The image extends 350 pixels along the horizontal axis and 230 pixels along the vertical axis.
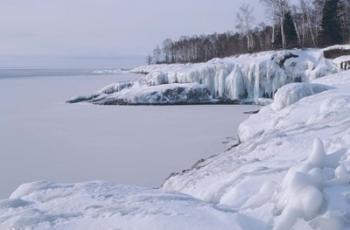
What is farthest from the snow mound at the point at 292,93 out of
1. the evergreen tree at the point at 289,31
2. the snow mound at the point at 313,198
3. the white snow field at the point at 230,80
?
the evergreen tree at the point at 289,31

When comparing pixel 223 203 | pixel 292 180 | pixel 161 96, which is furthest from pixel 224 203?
pixel 161 96

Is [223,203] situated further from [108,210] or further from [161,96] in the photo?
[161,96]

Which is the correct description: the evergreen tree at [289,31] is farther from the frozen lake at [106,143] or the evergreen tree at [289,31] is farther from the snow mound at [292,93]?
the snow mound at [292,93]

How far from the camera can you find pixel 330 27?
35.6m

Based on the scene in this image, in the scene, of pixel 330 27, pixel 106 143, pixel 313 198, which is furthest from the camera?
pixel 330 27

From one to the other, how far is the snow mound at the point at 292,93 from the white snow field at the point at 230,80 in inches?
464

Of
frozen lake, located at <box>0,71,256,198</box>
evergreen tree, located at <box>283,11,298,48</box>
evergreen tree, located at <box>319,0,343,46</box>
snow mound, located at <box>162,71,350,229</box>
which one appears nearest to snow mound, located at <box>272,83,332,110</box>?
frozen lake, located at <box>0,71,256,198</box>

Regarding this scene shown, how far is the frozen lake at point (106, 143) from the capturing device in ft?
37.4

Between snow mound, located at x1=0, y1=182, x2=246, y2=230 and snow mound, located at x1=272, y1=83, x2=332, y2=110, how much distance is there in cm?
946

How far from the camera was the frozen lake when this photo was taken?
11406 millimetres

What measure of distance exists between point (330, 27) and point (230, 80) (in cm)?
1000

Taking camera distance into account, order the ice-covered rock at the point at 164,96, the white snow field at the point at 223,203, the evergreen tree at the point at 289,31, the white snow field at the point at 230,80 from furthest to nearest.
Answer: the evergreen tree at the point at 289,31 → the ice-covered rock at the point at 164,96 → the white snow field at the point at 230,80 → the white snow field at the point at 223,203

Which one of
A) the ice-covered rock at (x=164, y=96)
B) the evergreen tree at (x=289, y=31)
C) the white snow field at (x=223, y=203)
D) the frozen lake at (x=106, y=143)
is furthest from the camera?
the evergreen tree at (x=289, y=31)

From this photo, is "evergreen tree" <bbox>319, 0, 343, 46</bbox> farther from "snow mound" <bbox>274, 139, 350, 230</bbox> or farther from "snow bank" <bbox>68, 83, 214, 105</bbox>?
"snow mound" <bbox>274, 139, 350, 230</bbox>
